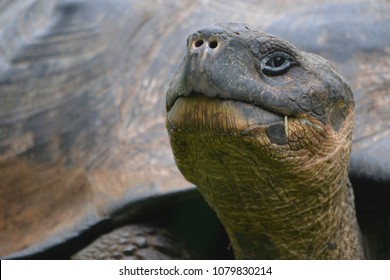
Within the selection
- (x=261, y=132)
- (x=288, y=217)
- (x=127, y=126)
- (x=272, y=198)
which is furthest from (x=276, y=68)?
(x=127, y=126)

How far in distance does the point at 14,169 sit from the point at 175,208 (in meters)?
0.81

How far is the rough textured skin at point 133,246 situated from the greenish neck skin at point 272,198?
2.00 ft

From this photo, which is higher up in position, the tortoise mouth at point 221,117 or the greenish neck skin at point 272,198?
the tortoise mouth at point 221,117

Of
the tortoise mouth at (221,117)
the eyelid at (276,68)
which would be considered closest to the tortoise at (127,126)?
the eyelid at (276,68)

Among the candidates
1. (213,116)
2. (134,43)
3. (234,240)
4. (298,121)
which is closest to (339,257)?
(234,240)

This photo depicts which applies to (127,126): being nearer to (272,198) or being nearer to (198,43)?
(272,198)

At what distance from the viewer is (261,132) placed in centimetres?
231

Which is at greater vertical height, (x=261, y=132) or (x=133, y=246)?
(x=261, y=132)

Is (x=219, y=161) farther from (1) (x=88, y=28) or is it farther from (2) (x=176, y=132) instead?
(1) (x=88, y=28)

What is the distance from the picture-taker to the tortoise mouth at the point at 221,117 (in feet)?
7.40

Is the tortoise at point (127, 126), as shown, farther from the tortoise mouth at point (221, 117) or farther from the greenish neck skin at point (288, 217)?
the tortoise mouth at point (221, 117)

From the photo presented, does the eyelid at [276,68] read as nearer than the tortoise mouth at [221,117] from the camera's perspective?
No

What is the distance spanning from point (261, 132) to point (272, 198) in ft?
1.09

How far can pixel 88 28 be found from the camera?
13.0ft
